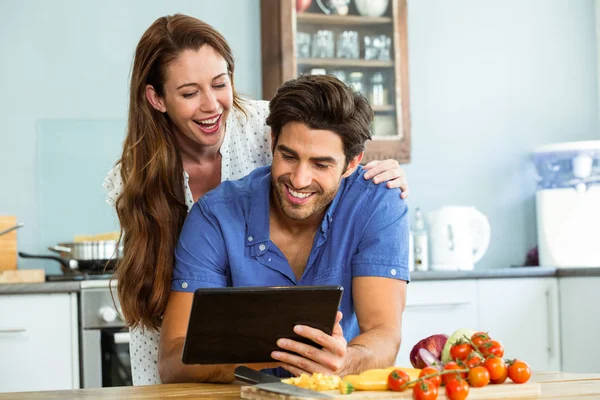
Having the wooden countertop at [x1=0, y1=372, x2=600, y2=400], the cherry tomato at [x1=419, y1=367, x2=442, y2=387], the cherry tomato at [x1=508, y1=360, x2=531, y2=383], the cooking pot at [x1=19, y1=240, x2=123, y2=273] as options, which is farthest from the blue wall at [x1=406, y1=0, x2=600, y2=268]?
the cherry tomato at [x1=419, y1=367, x2=442, y2=387]

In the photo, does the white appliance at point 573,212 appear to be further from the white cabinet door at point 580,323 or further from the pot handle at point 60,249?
the pot handle at point 60,249

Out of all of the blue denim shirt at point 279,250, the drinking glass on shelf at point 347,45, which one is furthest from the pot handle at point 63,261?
the blue denim shirt at point 279,250

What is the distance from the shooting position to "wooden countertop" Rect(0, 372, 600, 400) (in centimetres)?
153

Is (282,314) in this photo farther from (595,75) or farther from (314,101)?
(595,75)

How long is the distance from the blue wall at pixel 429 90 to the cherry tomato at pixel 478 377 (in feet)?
8.72

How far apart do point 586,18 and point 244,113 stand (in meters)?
2.68

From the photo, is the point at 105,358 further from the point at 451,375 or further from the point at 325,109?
the point at 451,375

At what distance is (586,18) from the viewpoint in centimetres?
446

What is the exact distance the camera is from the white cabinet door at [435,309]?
358cm

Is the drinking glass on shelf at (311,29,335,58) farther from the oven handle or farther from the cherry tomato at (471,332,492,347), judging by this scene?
the cherry tomato at (471,332,492,347)

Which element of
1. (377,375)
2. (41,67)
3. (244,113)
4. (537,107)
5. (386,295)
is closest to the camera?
(377,375)

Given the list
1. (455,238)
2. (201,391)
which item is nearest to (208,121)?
(201,391)

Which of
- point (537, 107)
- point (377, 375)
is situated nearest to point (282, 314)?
point (377, 375)

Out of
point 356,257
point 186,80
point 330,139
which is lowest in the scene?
point 356,257
